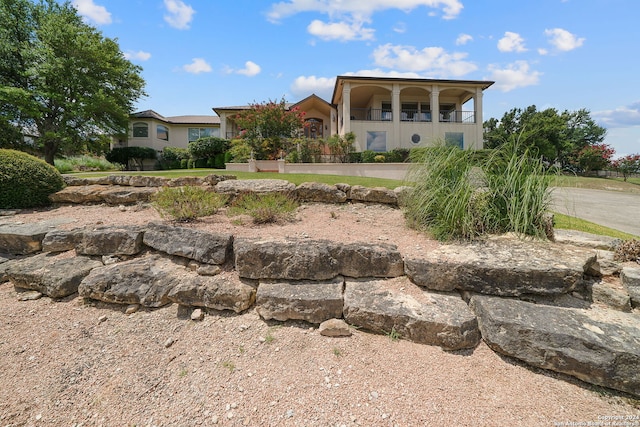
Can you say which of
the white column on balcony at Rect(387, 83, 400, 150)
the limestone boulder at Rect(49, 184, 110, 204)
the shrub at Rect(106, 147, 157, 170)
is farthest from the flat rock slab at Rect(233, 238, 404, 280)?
the shrub at Rect(106, 147, 157, 170)

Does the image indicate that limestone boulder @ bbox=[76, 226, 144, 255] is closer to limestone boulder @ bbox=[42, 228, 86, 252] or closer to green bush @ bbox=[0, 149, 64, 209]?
A: limestone boulder @ bbox=[42, 228, 86, 252]

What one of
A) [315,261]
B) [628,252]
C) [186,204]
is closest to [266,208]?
[186,204]

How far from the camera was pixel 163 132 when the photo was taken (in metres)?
27.8

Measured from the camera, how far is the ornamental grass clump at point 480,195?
3182 mm

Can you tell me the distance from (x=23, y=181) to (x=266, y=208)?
15.6ft

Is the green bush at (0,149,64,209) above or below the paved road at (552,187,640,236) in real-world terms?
above

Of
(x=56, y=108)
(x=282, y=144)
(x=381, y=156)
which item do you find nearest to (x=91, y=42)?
(x=56, y=108)

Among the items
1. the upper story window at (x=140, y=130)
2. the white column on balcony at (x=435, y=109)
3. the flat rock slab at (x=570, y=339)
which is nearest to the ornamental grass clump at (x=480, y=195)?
the flat rock slab at (x=570, y=339)

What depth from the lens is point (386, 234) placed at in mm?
3604

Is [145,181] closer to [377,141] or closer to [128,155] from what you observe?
[377,141]

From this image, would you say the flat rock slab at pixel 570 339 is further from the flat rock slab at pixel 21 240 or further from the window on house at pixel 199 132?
the window on house at pixel 199 132

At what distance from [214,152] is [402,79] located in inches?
598

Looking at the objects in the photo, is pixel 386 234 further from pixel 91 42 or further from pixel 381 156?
pixel 91 42

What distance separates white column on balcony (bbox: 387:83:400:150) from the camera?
1922cm
